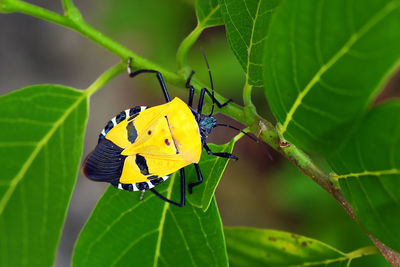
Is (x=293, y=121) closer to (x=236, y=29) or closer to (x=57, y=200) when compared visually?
(x=236, y=29)

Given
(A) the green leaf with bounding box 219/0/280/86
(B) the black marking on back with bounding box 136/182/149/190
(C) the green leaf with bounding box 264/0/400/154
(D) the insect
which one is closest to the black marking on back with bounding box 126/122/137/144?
(D) the insect

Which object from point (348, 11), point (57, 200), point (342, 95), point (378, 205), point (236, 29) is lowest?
point (378, 205)

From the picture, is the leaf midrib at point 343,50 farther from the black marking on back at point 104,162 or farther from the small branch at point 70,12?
the black marking on back at point 104,162

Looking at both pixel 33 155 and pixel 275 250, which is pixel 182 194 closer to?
pixel 275 250

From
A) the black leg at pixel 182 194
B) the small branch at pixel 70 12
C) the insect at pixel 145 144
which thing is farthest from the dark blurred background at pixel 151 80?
the small branch at pixel 70 12

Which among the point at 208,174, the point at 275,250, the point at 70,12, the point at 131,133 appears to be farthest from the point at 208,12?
the point at 275,250

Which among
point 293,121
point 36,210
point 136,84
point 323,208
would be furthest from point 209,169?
point 136,84
